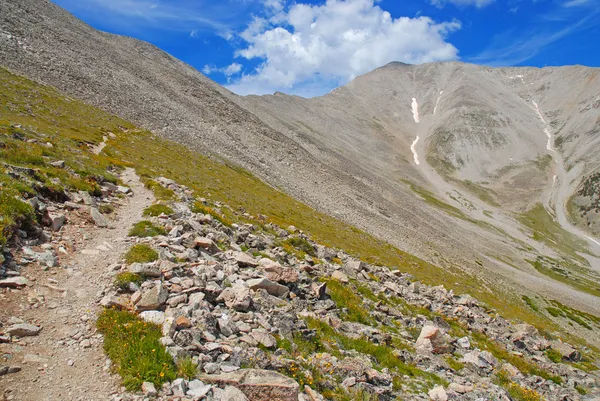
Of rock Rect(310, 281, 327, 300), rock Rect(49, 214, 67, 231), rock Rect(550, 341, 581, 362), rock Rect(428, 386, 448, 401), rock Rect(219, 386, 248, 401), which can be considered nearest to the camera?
rock Rect(219, 386, 248, 401)

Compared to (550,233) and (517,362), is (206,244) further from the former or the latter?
(550,233)

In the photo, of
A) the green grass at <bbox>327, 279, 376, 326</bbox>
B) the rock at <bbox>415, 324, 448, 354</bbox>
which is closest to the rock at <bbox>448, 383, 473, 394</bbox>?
the rock at <bbox>415, 324, 448, 354</bbox>

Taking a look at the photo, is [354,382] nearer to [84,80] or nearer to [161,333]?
[161,333]

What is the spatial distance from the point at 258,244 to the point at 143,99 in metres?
60.7

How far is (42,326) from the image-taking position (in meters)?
8.78

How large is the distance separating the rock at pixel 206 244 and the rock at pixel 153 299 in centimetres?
495

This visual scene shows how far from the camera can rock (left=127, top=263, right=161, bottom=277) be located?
38.4 feet

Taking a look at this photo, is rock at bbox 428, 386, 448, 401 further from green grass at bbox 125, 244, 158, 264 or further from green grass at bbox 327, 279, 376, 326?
green grass at bbox 125, 244, 158, 264

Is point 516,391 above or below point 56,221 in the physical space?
above

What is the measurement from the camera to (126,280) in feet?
36.2

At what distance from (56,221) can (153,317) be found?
25.8 ft

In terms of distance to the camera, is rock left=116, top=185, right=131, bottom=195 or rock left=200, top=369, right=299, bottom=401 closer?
rock left=200, top=369, right=299, bottom=401

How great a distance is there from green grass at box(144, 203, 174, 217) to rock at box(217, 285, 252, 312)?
8.60 meters

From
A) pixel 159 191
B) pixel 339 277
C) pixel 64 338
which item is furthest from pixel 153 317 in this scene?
pixel 159 191
